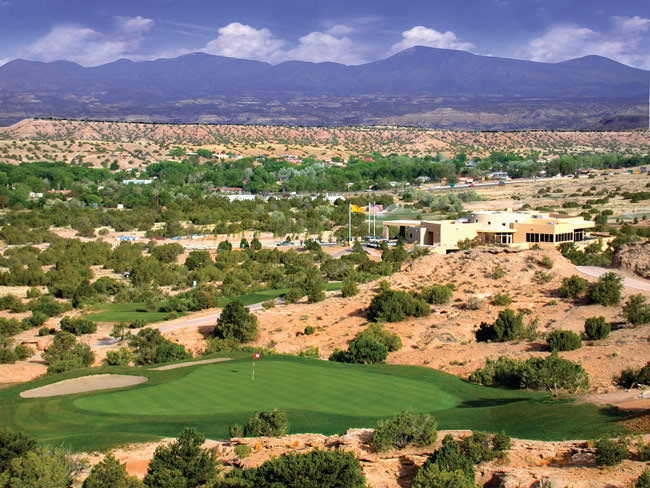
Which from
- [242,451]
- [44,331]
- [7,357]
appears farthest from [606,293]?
[44,331]

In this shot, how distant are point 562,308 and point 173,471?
19.3 m

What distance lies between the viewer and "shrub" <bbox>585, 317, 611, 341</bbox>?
78.3 ft

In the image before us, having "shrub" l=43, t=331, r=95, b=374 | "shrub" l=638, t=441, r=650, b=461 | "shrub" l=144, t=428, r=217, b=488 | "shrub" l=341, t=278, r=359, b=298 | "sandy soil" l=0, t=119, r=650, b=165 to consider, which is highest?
"sandy soil" l=0, t=119, r=650, b=165

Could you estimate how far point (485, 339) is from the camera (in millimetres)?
26375

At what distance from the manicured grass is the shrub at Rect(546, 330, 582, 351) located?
16.6 metres

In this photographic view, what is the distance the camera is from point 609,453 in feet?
39.0

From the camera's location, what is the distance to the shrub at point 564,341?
23145 millimetres

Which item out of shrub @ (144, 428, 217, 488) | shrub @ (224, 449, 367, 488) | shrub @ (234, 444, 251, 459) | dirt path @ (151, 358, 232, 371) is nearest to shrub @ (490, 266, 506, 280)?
dirt path @ (151, 358, 232, 371)

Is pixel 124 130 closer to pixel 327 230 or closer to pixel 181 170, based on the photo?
pixel 181 170

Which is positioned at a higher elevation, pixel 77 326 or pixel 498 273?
pixel 498 273

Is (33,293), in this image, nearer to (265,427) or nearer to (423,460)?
(265,427)

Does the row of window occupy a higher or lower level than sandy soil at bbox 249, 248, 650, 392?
higher

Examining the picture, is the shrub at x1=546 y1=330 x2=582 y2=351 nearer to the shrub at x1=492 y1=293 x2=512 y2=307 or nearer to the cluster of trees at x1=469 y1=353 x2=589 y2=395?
the cluster of trees at x1=469 y1=353 x2=589 y2=395

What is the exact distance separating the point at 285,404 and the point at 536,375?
618 centimetres
